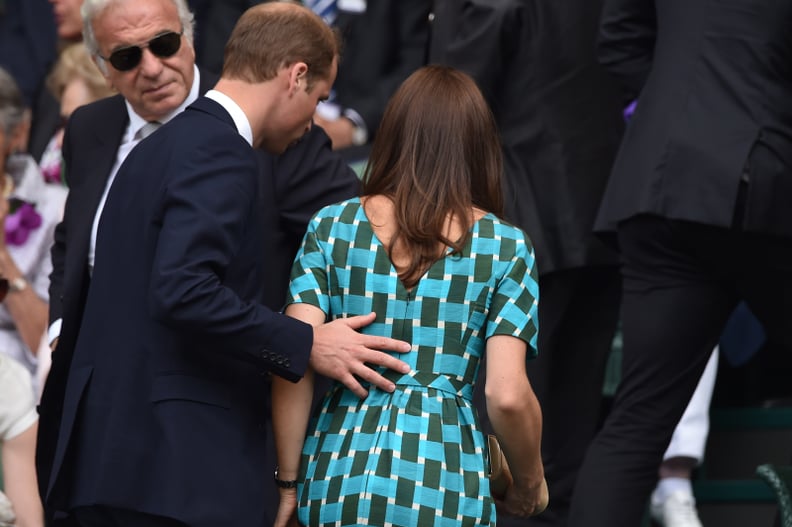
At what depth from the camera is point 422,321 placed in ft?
9.94

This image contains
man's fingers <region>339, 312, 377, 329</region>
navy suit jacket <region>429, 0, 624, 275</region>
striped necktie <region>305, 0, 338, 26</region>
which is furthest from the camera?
striped necktie <region>305, 0, 338, 26</region>

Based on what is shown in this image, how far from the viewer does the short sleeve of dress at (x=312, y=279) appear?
123 inches

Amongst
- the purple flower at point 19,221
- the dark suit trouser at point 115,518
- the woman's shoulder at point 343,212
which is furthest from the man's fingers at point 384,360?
the purple flower at point 19,221

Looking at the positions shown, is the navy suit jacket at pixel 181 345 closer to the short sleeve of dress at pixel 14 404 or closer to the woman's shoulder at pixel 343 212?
the woman's shoulder at pixel 343 212

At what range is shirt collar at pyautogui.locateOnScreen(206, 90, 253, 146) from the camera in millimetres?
3146

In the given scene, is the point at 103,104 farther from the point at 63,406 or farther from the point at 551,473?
the point at 551,473

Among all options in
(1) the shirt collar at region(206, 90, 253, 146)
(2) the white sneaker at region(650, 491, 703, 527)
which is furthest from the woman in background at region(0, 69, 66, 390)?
(2) the white sneaker at region(650, 491, 703, 527)

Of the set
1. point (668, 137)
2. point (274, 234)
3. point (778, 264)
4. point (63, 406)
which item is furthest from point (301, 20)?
point (778, 264)

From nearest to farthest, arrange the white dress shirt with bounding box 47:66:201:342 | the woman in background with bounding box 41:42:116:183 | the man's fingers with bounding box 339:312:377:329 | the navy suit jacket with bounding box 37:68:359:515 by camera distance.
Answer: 1. the man's fingers with bounding box 339:312:377:329
2. the navy suit jacket with bounding box 37:68:359:515
3. the white dress shirt with bounding box 47:66:201:342
4. the woman in background with bounding box 41:42:116:183

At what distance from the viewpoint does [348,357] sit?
3010 millimetres

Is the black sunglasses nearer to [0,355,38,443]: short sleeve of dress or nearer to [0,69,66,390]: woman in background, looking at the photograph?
[0,355,38,443]: short sleeve of dress

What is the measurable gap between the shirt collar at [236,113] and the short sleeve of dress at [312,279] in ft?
0.81

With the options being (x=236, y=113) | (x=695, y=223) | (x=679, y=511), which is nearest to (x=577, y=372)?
(x=679, y=511)

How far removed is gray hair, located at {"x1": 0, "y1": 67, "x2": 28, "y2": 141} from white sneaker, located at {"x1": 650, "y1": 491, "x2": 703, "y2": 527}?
2600 mm
